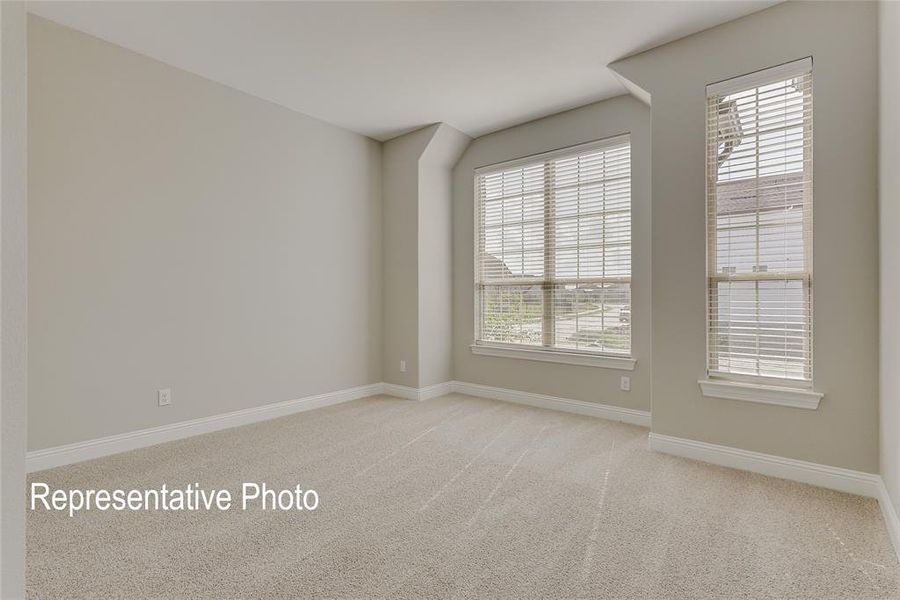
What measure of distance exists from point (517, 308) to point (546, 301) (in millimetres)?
330

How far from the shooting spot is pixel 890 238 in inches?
79.0

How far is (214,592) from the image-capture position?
1.57m

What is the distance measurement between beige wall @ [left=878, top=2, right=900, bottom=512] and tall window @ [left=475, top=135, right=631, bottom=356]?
164cm

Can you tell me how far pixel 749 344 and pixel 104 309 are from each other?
4099 millimetres

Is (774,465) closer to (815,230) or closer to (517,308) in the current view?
(815,230)

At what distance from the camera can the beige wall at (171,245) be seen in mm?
2676

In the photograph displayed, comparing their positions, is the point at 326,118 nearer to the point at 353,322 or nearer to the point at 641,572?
the point at 353,322

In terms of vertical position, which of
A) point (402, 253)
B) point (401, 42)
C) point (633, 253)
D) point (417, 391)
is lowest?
point (417, 391)

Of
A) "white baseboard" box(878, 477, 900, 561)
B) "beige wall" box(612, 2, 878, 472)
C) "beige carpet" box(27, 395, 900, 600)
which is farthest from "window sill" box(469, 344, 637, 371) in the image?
"white baseboard" box(878, 477, 900, 561)

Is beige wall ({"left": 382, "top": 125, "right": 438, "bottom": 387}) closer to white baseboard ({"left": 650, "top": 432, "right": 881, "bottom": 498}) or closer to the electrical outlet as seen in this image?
the electrical outlet

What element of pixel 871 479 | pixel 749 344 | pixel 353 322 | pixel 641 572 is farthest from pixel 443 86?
pixel 871 479

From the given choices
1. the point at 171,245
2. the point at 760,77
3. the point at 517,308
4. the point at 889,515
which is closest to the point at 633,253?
the point at 517,308

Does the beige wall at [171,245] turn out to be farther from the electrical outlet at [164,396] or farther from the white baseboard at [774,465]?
the white baseboard at [774,465]

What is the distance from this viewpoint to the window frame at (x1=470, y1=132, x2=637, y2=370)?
3688 mm
